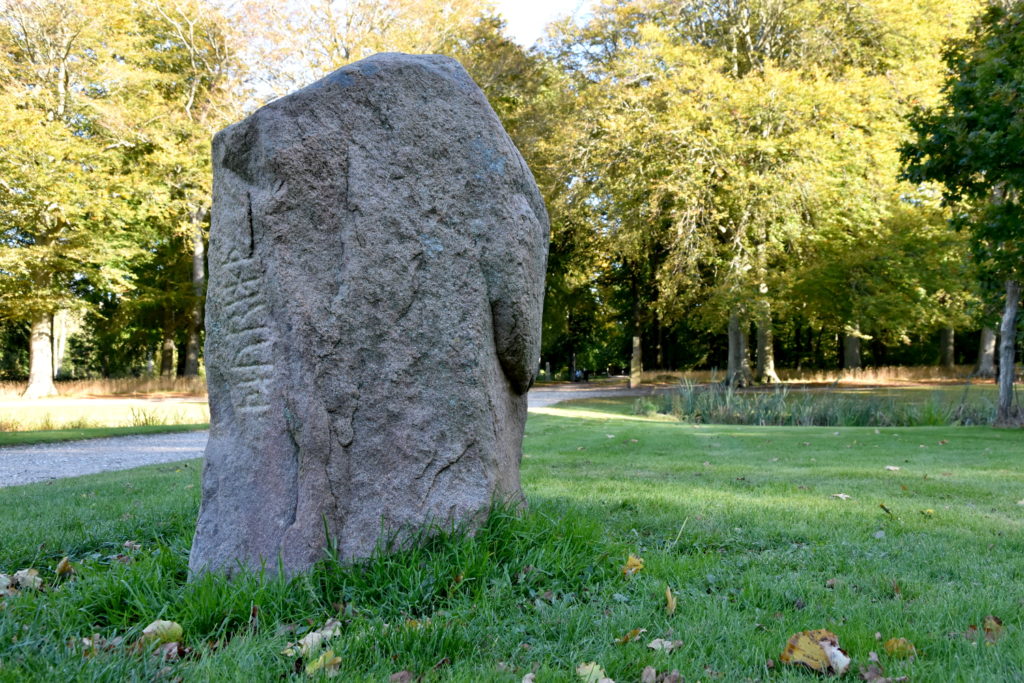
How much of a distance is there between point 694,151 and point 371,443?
21.0 m

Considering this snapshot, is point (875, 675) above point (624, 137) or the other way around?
the other way around

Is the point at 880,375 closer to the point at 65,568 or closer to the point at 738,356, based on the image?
the point at 738,356

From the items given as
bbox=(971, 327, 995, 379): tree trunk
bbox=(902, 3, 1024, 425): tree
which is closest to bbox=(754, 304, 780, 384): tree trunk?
bbox=(971, 327, 995, 379): tree trunk

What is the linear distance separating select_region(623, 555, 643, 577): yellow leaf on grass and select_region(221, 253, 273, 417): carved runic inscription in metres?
2.00

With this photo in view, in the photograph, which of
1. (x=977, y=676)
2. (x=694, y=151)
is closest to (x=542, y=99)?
(x=694, y=151)

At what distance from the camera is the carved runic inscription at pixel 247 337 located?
350 centimetres

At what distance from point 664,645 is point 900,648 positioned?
878 millimetres

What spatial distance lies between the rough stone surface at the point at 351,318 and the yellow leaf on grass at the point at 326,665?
818 mm

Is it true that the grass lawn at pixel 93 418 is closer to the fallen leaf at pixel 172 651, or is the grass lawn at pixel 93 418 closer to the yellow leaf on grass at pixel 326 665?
the fallen leaf at pixel 172 651

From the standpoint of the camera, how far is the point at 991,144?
33.7ft

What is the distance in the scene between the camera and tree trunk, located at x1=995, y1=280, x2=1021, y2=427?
13125 millimetres

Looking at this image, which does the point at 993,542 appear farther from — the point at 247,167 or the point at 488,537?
the point at 247,167

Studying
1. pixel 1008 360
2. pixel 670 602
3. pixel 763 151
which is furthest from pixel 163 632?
pixel 763 151

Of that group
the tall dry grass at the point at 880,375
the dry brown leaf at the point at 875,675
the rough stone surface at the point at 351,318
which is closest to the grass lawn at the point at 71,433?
the rough stone surface at the point at 351,318
